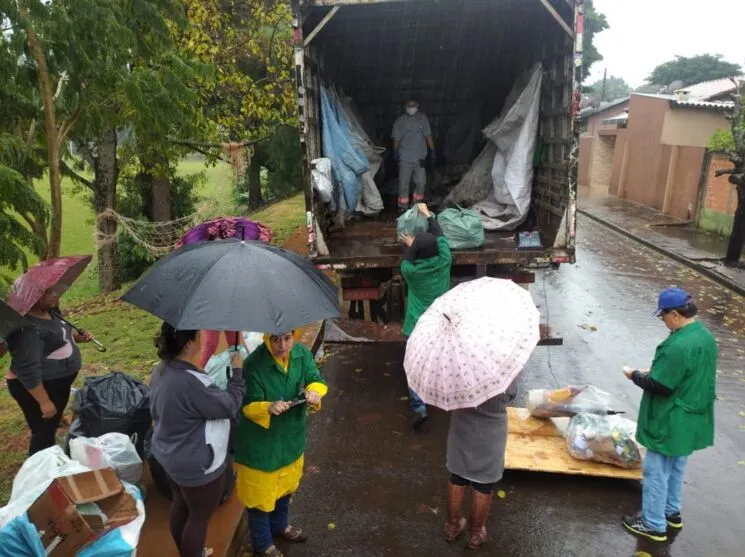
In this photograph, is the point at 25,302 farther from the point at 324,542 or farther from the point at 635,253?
the point at 635,253

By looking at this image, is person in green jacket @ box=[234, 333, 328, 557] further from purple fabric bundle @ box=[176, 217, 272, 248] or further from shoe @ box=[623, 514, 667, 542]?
shoe @ box=[623, 514, 667, 542]

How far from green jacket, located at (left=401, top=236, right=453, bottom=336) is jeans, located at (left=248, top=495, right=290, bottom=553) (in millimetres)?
2140

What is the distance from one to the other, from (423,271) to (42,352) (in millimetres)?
2785

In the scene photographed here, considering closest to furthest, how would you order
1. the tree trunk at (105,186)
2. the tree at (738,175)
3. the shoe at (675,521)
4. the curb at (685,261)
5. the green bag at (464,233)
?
the shoe at (675,521) → the green bag at (464,233) → the curb at (685,261) → the tree trunk at (105,186) → the tree at (738,175)

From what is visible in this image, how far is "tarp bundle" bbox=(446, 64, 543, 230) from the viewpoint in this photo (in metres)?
6.87

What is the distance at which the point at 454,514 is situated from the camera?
337cm

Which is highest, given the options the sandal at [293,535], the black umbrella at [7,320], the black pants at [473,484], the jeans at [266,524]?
the black umbrella at [7,320]

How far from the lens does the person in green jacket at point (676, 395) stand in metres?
3.06

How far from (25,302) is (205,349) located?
1033 millimetres

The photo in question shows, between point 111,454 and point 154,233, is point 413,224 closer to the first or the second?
point 111,454

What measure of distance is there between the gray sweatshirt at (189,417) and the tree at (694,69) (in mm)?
45627

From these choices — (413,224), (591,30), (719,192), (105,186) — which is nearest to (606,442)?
(413,224)

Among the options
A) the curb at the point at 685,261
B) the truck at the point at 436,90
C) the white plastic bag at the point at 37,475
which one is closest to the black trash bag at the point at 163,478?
the white plastic bag at the point at 37,475

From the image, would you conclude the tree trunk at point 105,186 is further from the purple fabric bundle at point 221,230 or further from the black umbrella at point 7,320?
the black umbrella at point 7,320
